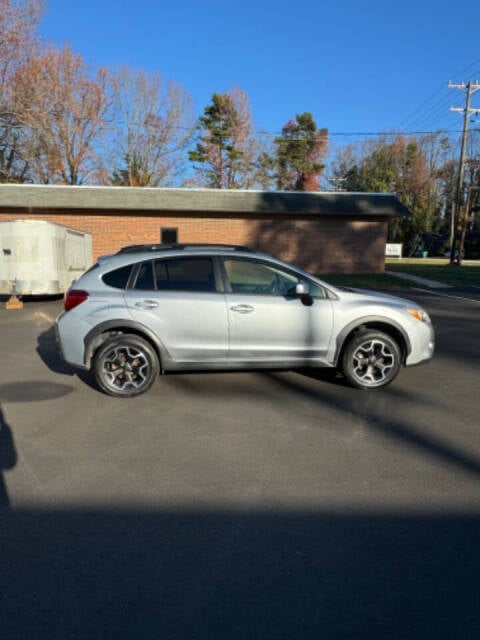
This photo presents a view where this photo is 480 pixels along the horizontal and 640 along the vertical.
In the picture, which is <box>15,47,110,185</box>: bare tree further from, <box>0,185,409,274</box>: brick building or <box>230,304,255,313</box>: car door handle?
<box>230,304,255,313</box>: car door handle

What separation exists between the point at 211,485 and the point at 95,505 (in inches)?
32.1

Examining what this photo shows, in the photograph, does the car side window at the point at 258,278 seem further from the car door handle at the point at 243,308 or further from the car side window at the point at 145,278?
the car side window at the point at 145,278

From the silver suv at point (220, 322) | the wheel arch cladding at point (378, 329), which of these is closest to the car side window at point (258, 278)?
the silver suv at point (220, 322)

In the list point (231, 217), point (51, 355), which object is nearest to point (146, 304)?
point (51, 355)

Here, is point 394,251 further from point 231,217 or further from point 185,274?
point 185,274

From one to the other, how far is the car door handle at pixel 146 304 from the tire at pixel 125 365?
1.18 feet

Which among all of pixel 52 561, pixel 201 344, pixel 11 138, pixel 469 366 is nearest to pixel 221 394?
pixel 201 344

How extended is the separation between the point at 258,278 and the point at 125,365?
6.24 ft

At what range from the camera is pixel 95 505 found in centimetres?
293

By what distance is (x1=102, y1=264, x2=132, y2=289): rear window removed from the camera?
502cm

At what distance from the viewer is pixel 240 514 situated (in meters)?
2.84

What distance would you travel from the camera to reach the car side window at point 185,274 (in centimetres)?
509

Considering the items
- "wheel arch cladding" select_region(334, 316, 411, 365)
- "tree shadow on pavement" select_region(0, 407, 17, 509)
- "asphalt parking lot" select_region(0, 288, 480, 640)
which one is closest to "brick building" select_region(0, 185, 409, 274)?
"wheel arch cladding" select_region(334, 316, 411, 365)

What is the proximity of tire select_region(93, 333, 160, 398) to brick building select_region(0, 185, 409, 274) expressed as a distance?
1780cm
